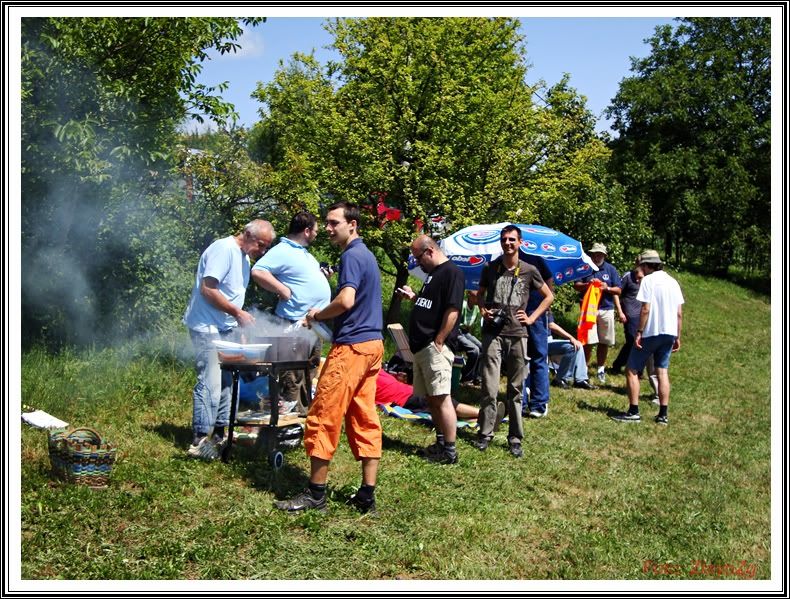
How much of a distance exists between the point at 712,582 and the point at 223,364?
3713 millimetres

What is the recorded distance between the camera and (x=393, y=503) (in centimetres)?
551

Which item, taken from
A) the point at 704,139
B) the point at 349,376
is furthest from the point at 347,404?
the point at 704,139

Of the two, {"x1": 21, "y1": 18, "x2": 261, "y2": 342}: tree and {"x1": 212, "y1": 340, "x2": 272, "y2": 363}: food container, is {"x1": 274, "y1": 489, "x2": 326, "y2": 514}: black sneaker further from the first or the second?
{"x1": 21, "y1": 18, "x2": 261, "y2": 342}: tree

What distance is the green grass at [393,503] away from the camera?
14.7 ft

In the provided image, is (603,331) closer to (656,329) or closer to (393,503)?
(656,329)

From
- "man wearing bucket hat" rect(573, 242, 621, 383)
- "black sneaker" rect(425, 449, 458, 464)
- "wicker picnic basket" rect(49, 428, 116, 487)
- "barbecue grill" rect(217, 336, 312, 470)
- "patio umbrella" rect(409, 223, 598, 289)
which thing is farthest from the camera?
"man wearing bucket hat" rect(573, 242, 621, 383)

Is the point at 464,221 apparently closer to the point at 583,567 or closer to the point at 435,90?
the point at 435,90

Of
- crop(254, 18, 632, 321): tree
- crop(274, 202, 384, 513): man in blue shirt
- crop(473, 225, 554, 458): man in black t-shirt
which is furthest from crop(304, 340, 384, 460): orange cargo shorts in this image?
crop(254, 18, 632, 321): tree

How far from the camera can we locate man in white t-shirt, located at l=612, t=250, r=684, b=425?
28.9 feet

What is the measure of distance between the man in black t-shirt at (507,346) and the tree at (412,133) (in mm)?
5922

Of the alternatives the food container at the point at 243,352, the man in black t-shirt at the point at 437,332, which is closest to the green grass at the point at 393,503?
the man in black t-shirt at the point at 437,332

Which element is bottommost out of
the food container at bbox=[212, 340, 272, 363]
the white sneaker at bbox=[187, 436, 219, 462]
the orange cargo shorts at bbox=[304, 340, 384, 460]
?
the white sneaker at bbox=[187, 436, 219, 462]

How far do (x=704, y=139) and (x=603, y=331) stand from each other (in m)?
25.8

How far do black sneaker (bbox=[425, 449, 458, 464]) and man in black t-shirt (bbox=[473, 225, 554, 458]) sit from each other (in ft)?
1.94
